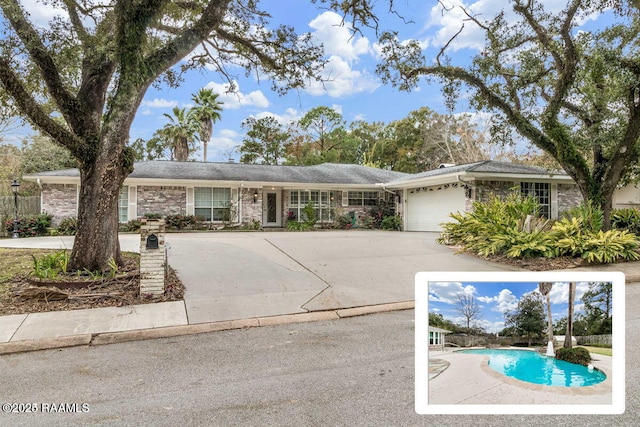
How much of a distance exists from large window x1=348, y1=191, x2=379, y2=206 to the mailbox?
46.5 feet

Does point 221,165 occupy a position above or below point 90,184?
above

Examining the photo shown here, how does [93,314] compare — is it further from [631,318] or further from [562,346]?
[631,318]

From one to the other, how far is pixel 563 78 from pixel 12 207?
805 inches

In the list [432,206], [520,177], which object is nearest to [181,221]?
[432,206]

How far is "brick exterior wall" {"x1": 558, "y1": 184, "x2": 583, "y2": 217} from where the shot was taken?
14.8 meters

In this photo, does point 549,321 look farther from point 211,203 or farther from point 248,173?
point 248,173

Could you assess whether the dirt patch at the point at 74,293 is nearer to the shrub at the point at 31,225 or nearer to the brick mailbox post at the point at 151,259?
the brick mailbox post at the point at 151,259

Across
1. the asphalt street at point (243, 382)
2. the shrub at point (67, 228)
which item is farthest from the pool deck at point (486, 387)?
the shrub at point (67, 228)

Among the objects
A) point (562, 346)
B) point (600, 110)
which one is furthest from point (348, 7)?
point (562, 346)

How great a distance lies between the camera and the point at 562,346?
0.95m

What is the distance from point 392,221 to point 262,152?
623 inches

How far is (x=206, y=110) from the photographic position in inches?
1022

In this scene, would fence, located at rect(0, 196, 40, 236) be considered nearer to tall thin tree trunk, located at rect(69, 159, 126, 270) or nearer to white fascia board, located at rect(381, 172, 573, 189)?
tall thin tree trunk, located at rect(69, 159, 126, 270)

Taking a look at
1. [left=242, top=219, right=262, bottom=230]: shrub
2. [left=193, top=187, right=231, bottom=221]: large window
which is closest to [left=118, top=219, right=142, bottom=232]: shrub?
[left=193, top=187, right=231, bottom=221]: large window
